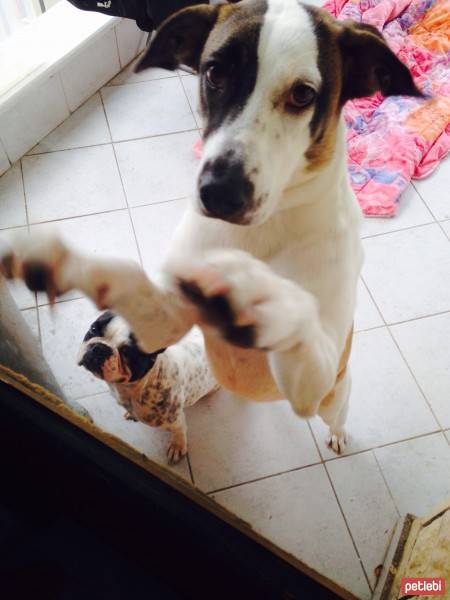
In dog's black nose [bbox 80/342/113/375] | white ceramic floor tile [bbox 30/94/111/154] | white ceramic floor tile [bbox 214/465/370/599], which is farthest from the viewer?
white ceramic floor tile [bbox 30/94/111/154]

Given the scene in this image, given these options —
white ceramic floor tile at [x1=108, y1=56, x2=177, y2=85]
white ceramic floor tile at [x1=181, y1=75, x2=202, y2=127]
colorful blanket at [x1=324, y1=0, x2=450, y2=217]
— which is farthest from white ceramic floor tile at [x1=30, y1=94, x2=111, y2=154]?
colorful blanket at [x1=324, y1=0, x2=450, y2=217]

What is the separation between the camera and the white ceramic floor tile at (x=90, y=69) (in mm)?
2904

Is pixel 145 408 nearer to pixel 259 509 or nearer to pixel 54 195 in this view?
pixel 259 509

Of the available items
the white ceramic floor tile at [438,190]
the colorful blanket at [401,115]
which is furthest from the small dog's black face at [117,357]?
the white ceramic floor tile at [438,190]

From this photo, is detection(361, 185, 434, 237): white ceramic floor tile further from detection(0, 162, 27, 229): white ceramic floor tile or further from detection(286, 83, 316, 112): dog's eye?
detection(0, 162, 27, 229): white ceramic floor tile

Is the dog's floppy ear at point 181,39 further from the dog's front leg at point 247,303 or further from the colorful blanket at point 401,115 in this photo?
the colorful blanket at point 401,115

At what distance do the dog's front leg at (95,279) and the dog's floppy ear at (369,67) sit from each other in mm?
711

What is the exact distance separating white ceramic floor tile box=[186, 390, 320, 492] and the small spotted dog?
0.10 metres

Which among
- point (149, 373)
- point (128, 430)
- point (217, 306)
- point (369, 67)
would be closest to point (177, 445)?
point (128, 430)

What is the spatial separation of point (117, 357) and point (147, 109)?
2144 millimetres

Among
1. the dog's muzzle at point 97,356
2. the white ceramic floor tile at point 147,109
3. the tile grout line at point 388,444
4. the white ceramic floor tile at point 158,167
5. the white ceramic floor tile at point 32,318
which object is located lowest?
the tile grout line at point 388,444

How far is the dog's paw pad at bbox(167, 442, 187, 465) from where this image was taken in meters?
1.92

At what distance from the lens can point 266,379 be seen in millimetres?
1381

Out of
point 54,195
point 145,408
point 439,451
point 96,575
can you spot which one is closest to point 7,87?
point 54,195
